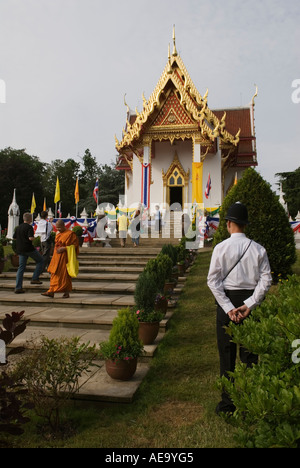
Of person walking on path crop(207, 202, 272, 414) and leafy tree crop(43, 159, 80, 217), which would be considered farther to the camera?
leafy tree crop(43, 159, 80, 217)

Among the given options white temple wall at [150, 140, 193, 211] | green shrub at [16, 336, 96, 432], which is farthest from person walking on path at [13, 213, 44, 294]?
white temple wall at [150, 140, 193, 211]

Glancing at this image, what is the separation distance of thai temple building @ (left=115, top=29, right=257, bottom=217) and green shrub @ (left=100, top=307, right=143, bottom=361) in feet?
51.0

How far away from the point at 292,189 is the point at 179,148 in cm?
2954

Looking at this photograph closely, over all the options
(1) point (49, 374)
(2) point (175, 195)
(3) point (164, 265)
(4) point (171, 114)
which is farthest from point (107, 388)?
(2) point (175, 195)

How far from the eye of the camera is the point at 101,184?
4159 cm

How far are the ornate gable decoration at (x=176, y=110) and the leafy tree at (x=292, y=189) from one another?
2786 centimetres

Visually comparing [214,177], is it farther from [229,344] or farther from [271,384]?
[271,384]

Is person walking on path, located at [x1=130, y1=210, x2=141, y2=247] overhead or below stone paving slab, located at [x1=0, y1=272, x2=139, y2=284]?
overhead

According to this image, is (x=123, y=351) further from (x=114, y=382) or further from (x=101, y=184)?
(x=101, y=184)

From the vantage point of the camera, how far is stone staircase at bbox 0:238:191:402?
12.6 ft

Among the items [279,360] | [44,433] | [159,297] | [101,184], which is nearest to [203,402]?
[44,433]

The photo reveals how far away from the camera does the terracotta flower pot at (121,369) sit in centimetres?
385

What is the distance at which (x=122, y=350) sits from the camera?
3.87 m

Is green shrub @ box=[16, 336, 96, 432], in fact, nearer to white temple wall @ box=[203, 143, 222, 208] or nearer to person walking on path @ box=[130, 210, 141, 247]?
person walking on path @ box=[130, 210, 141, 247]
